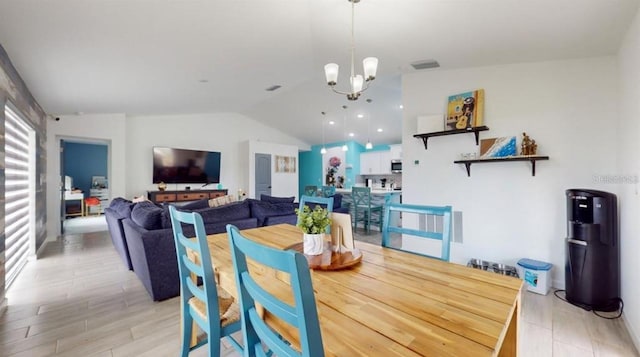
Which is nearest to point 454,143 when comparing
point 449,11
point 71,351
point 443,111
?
point 443,111

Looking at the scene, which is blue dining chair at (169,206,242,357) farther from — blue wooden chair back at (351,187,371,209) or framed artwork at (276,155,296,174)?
framed artwork at (276,155,296,174)

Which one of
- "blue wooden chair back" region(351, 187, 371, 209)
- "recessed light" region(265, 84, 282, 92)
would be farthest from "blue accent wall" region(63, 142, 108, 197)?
"blue wooden chair back" region(351, 187, 371, 209)

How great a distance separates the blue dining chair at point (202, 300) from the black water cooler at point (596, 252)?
2994mm

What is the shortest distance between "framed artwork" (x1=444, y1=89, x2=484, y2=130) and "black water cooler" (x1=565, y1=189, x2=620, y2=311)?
4.35 ft

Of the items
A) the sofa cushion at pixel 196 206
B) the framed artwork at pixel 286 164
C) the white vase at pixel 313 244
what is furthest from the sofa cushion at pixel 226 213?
the framed artwork at pixel 286 164

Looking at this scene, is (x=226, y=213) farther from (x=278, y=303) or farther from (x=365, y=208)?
(x=365, y=208)

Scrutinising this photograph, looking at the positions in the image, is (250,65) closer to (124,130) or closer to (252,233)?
(252,233)

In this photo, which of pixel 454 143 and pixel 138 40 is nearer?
pixel 138 40

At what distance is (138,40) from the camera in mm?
2611

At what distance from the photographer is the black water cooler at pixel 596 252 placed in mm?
2375

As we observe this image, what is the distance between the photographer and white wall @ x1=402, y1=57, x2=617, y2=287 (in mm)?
2777

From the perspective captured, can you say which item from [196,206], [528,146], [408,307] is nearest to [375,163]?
A: [528,146]

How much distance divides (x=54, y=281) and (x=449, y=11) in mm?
4925

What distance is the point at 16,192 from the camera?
3236mm
